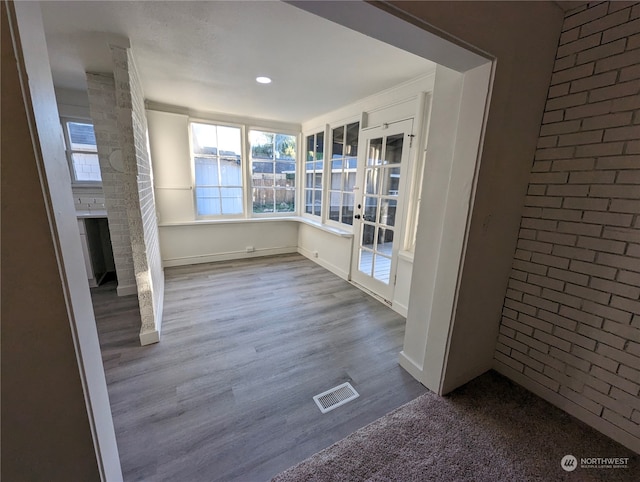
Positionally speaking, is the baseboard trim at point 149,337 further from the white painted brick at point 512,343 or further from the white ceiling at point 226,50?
the white painted brick at point 512,343

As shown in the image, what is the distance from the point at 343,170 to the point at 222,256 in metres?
2.51

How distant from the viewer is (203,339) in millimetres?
2287

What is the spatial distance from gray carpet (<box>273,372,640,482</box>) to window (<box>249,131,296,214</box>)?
12.7 ft

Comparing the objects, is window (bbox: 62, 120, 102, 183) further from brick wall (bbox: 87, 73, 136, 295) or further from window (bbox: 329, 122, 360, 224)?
window (bbox: 329, 122, 360, 224)

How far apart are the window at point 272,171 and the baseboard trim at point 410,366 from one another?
353cm

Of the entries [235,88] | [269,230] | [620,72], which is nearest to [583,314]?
[620,72]

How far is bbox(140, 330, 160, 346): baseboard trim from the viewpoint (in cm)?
216

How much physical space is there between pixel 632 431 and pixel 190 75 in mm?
4195

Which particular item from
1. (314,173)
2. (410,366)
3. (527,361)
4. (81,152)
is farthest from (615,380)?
(81,152)

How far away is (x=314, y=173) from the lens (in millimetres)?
4398

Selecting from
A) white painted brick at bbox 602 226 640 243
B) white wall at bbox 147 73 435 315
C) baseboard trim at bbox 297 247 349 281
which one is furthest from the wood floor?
white painted brick at bbox 602 226 640 243

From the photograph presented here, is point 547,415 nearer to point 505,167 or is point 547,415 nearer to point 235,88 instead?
point 505,167

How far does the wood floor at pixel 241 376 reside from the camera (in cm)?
136

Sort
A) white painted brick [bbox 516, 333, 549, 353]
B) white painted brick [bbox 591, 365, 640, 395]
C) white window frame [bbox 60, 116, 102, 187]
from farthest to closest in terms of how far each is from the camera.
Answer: white window frame [bbox 60, 116, 102, 187] < white painted brick [bbox 516, 333, 549, 353] < white painted brick [bbox 591, 365, 640, 395]
